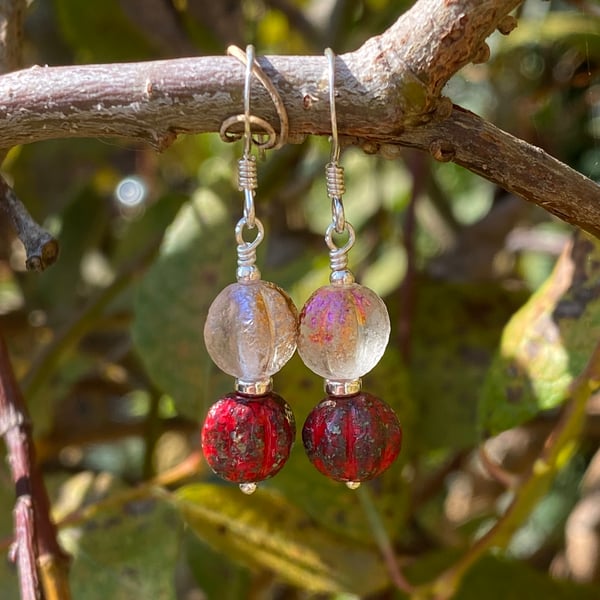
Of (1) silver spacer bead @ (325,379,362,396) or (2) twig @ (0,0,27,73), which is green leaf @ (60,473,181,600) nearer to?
(1) silver spacer bead @ (325,379,362,396)

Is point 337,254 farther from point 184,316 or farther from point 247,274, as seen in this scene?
point 184,316

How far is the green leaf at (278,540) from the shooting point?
61 cm

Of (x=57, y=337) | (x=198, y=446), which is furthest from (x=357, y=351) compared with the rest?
(x=57, y=337)

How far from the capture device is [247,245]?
0.47m

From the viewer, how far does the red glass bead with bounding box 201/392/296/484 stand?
1.47ft

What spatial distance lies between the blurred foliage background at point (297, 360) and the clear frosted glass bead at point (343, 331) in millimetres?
149

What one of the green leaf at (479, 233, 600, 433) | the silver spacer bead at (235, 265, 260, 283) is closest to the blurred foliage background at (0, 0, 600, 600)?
the green leaf at (479, 233, 600, 433)

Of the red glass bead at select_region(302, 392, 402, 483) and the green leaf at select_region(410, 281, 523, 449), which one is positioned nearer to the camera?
the red glass bead at select_region(302, 392, 402, 483)

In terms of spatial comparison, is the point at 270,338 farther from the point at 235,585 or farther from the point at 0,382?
the point at 235,585

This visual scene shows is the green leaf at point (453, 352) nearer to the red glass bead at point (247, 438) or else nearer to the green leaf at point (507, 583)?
the green leaf at point (507, 583)

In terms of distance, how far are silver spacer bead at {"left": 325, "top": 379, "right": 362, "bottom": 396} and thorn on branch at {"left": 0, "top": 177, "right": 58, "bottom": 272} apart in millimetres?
163

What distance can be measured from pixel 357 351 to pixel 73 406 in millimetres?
889

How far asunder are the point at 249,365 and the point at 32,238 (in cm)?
13

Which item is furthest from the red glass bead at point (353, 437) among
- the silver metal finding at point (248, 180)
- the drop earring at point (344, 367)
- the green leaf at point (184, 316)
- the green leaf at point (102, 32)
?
the green leaf at point (102, 32)
